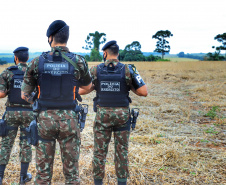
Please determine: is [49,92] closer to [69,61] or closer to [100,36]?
[69,61]

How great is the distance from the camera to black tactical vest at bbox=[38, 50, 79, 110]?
100 inches

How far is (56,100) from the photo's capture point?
2.57 m

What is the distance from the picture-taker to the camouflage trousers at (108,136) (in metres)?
3.21

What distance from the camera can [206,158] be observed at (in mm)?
4668

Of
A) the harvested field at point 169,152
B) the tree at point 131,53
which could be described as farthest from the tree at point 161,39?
the harvested field at point 169,152

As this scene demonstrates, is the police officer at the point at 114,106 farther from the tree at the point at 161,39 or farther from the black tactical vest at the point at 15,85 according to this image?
the tree at the point at 161,39

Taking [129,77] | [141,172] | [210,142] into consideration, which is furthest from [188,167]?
[129,77]

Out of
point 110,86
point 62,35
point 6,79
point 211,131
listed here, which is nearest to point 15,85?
point 6,79

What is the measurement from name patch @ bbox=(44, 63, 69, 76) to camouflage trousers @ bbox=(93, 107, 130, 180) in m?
0.93

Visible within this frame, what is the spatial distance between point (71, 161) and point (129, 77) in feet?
4.36

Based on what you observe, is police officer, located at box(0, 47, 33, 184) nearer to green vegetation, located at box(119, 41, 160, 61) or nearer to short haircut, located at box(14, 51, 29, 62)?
short haircut, located at box(14, 51, 29, 62)

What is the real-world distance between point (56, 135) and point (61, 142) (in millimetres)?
Answer: 98

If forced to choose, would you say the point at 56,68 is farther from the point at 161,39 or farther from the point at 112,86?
the point at 161,39

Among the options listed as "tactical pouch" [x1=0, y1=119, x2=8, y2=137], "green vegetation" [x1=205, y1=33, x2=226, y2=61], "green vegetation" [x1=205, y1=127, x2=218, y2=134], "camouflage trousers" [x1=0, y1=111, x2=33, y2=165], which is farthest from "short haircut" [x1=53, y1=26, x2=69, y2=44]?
"green vegetation" [x1=205, y1=33, x2=226, y2=61]
